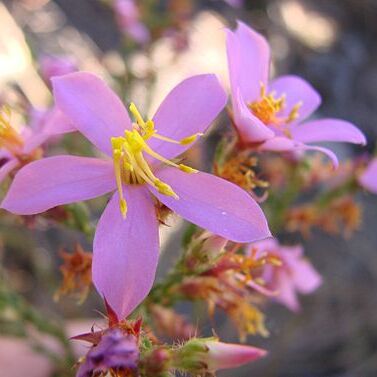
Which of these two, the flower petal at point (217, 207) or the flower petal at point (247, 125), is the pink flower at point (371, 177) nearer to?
the flower petal at point (247, 125)

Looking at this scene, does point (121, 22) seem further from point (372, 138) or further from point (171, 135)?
point (372, 138)

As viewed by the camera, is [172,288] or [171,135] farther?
[172,288]

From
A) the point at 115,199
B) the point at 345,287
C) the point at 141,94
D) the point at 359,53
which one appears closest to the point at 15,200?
the point at 115,199

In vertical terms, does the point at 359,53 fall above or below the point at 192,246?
below

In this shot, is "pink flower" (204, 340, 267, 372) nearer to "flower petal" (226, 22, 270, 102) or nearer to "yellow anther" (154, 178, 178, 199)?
"yellow anther" (154, 178, 178, 199)

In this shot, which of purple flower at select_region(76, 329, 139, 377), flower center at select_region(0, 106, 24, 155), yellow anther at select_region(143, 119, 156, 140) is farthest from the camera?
flower center at select_region(0, 106, 24, 155)

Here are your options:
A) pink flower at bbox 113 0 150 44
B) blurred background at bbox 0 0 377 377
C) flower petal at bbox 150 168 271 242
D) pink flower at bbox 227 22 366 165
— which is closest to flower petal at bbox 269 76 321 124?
A: pink flower at bbox 227 22 366 165

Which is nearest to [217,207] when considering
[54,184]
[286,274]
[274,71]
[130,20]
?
[54,184]
